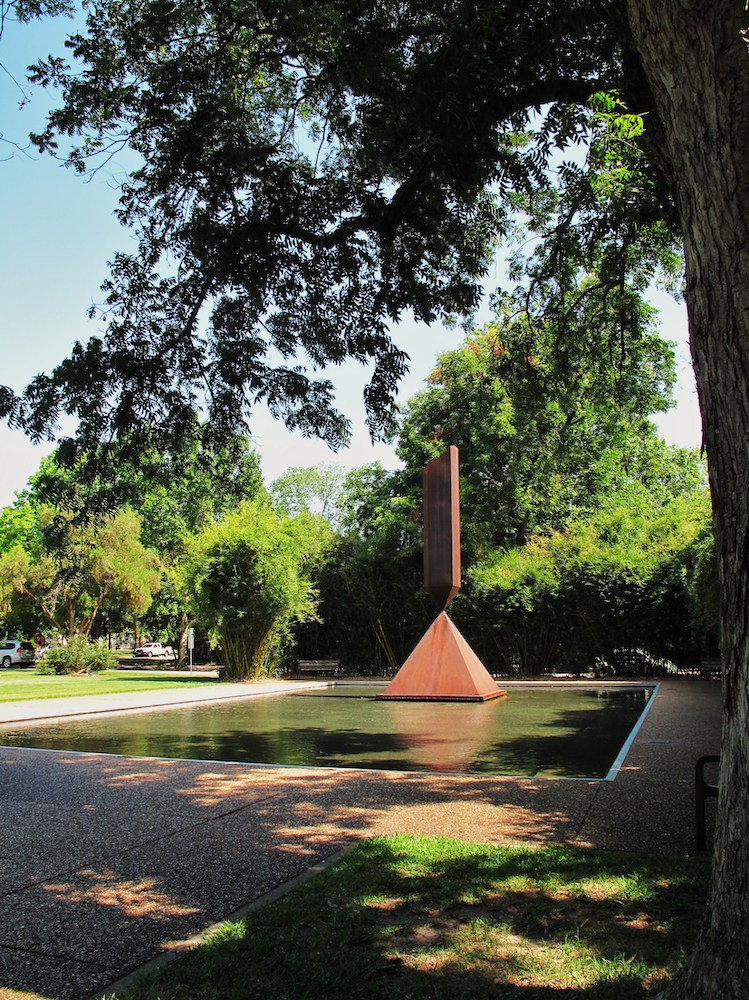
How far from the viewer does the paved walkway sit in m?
3.14

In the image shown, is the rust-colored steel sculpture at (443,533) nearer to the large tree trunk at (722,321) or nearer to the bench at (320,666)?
the bench at (320,666)

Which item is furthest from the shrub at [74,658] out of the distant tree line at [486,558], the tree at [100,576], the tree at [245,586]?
the tree at [245,586]

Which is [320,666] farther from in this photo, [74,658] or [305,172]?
[305,172]

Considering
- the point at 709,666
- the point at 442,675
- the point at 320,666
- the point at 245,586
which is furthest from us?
the point at 320,666

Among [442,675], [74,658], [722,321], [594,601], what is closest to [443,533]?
[442,675]

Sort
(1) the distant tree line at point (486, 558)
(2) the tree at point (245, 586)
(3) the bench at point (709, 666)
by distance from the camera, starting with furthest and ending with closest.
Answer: (2) the tree at point (245, 586) → (1) the distant tree line at point (486, 558) → (3) the bench at point (709, 666)

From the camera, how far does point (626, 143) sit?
22.6ft

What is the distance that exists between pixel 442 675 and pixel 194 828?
33.1 feet

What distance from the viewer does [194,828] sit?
4.86m

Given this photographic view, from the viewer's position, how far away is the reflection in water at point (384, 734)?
7.60 meters

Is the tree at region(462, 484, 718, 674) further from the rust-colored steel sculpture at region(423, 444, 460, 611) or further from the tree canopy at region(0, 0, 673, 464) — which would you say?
the tree canopy at region(0, 0, 673, 464)

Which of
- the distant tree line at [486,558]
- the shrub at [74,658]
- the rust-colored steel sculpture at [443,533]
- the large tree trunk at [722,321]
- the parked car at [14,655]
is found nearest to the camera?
the large tree trunk at [722,321]

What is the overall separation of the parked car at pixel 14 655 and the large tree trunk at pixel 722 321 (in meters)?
41.6

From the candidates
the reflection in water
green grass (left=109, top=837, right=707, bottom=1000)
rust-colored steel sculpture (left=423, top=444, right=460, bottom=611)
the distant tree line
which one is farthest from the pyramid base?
green grass (left=109, top=837, right=707, bottom=1000)
